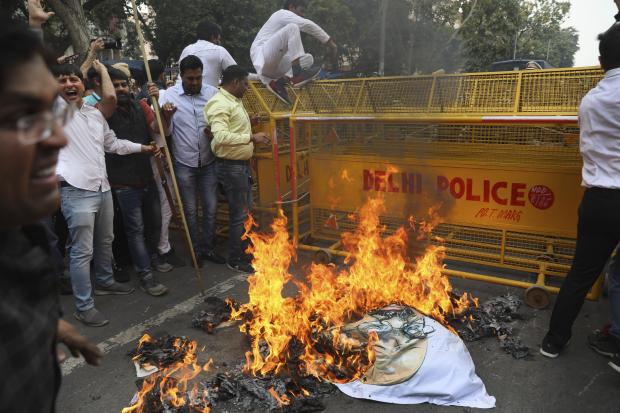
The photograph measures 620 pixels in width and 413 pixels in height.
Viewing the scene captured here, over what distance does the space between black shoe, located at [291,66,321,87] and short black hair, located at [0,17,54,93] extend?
482 cm

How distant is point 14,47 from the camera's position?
1069 mm

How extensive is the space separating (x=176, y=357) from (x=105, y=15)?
21.0m

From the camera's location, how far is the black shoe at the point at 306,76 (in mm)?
5944

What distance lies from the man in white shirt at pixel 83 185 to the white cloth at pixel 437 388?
8.84 feet

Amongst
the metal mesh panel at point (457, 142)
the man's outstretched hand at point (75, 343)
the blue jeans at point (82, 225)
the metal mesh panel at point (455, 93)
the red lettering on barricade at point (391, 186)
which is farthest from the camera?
the red lettering on barricade at point (391, 186)

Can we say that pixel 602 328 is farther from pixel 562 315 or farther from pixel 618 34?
pixel 618 34

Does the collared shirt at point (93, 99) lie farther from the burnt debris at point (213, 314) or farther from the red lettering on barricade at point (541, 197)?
the red lettering on barricade at point (541, 197)

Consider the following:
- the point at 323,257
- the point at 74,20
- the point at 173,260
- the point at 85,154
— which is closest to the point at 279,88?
the point at 323,257

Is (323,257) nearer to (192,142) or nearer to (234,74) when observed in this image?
(192,142)

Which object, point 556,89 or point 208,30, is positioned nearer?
point 556,89

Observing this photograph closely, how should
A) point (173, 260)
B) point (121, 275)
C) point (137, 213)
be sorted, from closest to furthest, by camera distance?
1. point (137, 213)
2. point (121, 275)
3. point (173, 260)

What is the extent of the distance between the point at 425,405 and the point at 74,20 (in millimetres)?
14455

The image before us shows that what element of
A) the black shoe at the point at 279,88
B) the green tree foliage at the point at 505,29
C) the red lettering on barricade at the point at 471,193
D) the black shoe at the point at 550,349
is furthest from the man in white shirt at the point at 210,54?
the green tree foliage at the point at 505,29

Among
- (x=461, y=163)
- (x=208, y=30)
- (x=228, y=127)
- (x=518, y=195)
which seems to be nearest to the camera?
(x=518, y=195)
